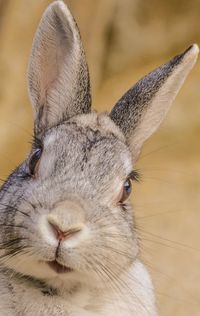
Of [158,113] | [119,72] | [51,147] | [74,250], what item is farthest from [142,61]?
[74,250]

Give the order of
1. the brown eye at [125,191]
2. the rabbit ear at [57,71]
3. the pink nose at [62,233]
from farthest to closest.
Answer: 1. the rabbit ear at [57,71]
2. the brown eye at [125,191]
3. the pink nose at [62,233]

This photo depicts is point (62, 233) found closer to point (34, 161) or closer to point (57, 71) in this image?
point (34, 161)

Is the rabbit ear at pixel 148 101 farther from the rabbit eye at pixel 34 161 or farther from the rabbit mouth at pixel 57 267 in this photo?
the rabbit mouth at pixel 57 267

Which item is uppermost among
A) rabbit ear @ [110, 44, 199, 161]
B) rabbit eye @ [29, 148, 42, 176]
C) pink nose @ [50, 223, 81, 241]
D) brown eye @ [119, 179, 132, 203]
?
rabbit ear @ [110, 44, 199, 161]

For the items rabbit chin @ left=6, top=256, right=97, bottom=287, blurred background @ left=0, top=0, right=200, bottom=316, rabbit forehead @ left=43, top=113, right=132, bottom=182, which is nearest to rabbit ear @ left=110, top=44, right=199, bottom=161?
rabbit forehead @ left=43, top=113, right=132, bottom=182

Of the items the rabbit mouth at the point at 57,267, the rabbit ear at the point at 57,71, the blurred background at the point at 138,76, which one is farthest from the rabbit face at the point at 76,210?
the blurred background at the point at 138,76

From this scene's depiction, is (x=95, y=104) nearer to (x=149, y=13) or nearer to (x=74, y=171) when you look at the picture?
(x=149, y=13)

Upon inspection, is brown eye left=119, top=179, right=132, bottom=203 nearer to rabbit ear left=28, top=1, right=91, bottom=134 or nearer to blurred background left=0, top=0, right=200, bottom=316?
rabbit ear left=28, top=1, right=91, bottom=134
